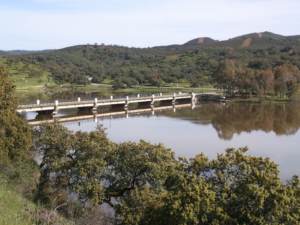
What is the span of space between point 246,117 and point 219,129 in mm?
12994

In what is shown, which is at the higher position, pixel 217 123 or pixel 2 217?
pixel 2 217

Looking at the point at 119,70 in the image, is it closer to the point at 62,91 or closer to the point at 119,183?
the point at 62,91

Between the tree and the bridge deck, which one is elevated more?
the tree

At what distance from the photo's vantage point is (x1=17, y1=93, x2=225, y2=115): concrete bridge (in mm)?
60688

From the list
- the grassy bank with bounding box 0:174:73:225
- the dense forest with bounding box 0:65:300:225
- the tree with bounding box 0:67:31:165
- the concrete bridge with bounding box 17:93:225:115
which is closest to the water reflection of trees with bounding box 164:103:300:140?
the concrete bridge with bounding box 17:93:225:115

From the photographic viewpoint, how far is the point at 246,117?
71.3m

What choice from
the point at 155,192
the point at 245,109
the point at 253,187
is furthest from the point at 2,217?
the point at 245,109

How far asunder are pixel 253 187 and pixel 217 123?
49360 mm

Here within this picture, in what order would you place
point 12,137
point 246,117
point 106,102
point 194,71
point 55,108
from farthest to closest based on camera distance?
point 194,71 < point 106,102 < point 246,117 < point 55,108 < point 12,137

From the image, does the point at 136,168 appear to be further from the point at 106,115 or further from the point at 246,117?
the point at 246,117

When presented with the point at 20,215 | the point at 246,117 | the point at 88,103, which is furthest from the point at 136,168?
the point at 246,117

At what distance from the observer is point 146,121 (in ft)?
214

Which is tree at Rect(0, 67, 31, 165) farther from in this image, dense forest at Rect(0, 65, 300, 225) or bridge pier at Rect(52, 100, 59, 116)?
bridge pier at Rect(52, 100, 59, 116)

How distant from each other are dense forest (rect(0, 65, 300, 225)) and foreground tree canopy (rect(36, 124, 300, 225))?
0.10 feet
